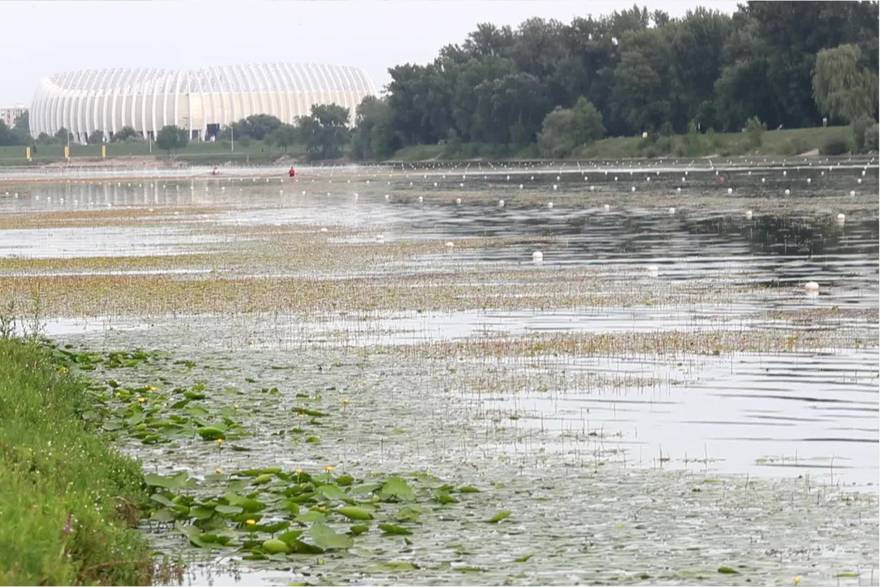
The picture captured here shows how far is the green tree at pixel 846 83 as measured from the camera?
11438 centimetres

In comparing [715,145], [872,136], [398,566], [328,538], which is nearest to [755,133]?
[715,145]

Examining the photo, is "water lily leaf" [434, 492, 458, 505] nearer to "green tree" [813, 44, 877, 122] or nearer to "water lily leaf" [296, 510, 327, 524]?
"water lily leaf" [296, 510, 327, 524]

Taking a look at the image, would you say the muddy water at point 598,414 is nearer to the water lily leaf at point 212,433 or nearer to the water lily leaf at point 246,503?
the water lily leaf at point 212,433

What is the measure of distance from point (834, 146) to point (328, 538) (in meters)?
116

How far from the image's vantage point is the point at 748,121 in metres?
133

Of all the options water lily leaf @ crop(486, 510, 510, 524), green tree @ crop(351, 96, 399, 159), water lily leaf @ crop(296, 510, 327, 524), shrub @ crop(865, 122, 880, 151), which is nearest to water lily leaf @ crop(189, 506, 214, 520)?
water lily leaf @ crop(296, 510, 327, 524)

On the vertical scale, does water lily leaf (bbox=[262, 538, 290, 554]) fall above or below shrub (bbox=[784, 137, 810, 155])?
below

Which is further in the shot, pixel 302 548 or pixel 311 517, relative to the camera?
pixel 311 517

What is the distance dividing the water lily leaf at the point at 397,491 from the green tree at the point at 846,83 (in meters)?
104

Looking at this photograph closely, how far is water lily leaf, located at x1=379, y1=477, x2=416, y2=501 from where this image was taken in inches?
553

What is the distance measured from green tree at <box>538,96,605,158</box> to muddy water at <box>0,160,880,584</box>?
11234cm

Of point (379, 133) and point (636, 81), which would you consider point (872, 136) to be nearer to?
point (636, 81)

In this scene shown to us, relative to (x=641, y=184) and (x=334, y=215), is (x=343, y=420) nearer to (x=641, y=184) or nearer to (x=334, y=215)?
(x=334, y=215)

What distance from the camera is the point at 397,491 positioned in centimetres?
1405
